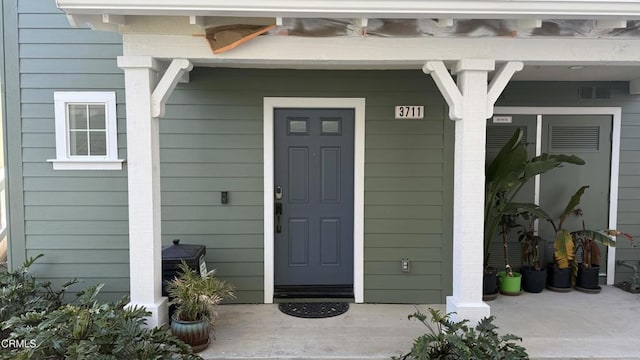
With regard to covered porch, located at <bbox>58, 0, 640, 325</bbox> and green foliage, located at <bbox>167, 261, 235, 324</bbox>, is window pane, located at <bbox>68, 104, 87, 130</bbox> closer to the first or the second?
covered porch, located at <bbox>58, 0, 640, 325</bbox>

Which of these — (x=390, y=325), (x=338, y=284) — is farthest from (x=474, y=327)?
(x=338, y=284)

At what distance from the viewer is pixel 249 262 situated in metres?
4.37

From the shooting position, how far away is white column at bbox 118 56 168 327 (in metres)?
3.19

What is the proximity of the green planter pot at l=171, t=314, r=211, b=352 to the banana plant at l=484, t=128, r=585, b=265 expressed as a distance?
9.36 ft

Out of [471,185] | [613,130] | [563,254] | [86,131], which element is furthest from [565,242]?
[86,131]

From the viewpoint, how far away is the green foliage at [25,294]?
3525mm

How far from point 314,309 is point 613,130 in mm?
3832

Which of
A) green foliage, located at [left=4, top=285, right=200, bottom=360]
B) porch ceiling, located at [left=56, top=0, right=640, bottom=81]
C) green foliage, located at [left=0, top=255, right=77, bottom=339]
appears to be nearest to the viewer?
green foliage, located at [left=4, top=285, right=200, bottom=360]

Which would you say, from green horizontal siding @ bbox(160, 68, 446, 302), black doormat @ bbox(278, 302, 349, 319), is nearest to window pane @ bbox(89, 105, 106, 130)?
green horizontal siding @ bbox(160, 68, 446, 302)

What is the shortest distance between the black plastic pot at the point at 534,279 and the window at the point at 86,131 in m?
4.31

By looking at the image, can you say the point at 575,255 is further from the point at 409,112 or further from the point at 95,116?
the point at 95,116

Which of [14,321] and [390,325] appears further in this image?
[390,325]

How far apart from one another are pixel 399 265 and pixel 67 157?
3360mm

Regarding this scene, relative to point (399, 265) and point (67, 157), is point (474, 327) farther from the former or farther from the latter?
point (67, 157)
